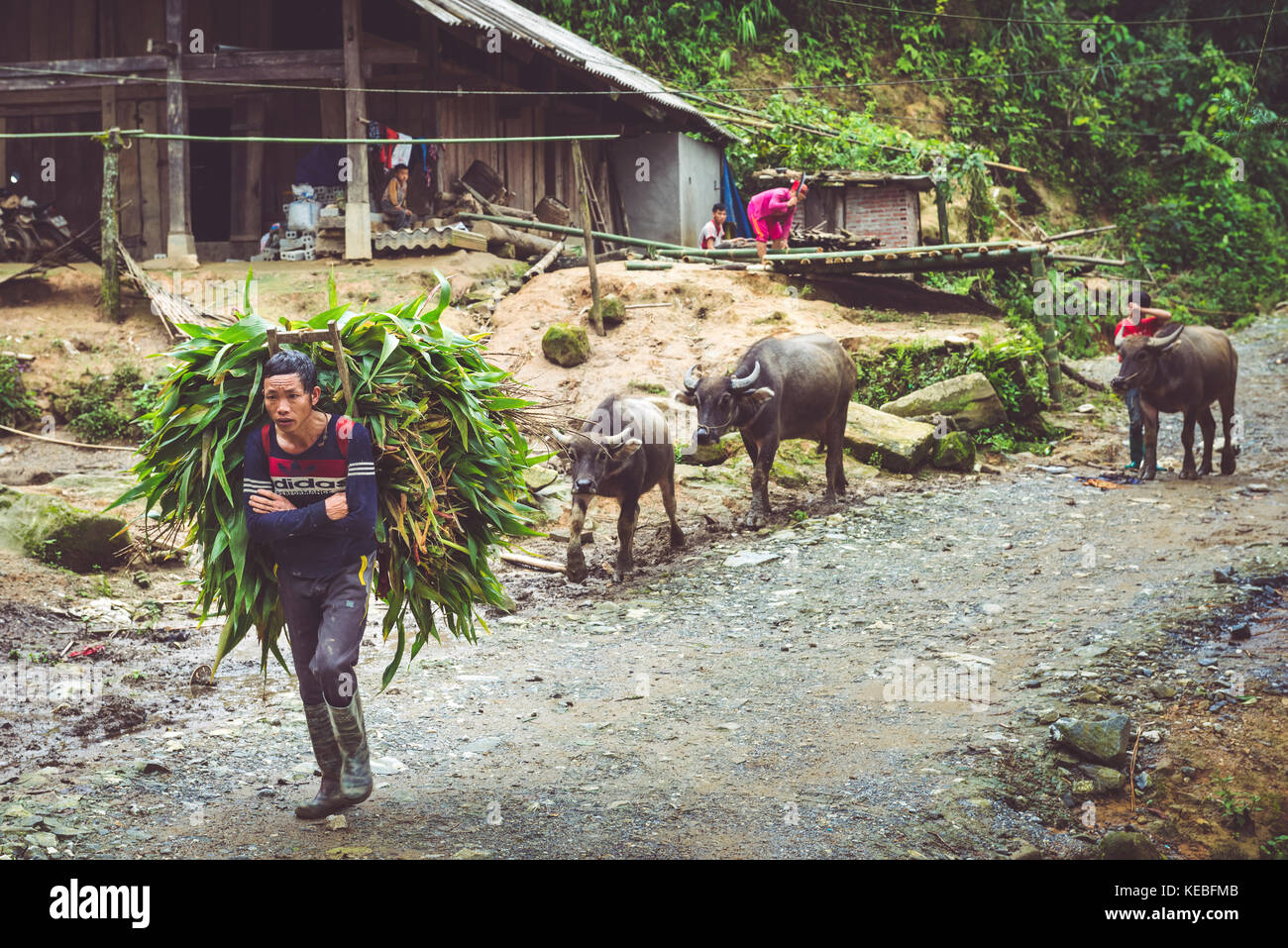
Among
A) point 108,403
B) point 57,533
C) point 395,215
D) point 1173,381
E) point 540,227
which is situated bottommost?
point 57,533

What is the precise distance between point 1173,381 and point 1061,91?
19797mm

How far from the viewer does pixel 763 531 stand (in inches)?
420

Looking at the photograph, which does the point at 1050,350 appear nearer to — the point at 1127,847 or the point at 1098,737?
the point at 1098,737

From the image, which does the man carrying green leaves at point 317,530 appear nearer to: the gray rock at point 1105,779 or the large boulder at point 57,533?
the gray rock at point 1105,779

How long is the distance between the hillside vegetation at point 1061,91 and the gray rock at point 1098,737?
2008cm

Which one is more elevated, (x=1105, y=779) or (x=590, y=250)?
(x=590, y=250)

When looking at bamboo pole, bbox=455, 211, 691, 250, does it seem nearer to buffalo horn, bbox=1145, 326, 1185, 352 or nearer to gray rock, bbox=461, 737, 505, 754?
buffalo horn, bbox=1145, 326, 1185, 352

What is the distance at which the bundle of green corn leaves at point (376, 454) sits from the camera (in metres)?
4.89

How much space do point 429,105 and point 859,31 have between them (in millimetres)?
15371

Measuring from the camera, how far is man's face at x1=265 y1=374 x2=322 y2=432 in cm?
454

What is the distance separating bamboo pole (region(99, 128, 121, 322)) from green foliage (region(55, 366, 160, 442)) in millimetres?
1209

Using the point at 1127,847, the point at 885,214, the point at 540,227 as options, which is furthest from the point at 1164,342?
the point at 540,227

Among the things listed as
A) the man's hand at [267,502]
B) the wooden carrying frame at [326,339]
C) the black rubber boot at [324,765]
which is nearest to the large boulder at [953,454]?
the wooden carrying frame at [326,339]

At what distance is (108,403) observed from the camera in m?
13.8
